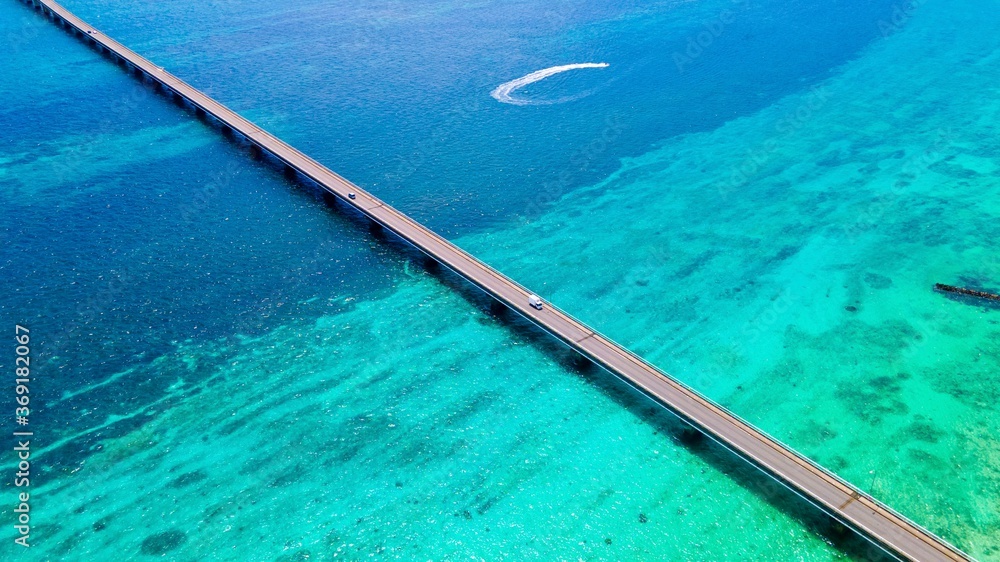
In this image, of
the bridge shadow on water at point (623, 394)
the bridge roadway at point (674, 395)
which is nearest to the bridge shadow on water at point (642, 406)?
the bridge shadow on water at point (623, 394)

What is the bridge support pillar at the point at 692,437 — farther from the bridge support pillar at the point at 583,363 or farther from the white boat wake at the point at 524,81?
the white boat wake at the point at 524,81

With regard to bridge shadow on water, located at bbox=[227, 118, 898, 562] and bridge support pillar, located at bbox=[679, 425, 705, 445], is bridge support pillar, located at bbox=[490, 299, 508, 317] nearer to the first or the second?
bridge shadow on water, located at bbox=[227, 118, 898, 562]

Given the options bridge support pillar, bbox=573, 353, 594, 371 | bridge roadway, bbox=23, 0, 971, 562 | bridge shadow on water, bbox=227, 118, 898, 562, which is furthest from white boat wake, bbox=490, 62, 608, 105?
bridge support pillar, bbox=573, 353, 594, 371

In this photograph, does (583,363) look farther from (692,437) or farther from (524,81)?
(524,81)

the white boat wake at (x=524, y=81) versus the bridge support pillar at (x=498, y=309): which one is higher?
the white boat wake at (x=524, y=81)

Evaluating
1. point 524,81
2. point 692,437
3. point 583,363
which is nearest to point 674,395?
point 692,437

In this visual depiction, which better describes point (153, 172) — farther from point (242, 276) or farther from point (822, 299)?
point (822, 299)
